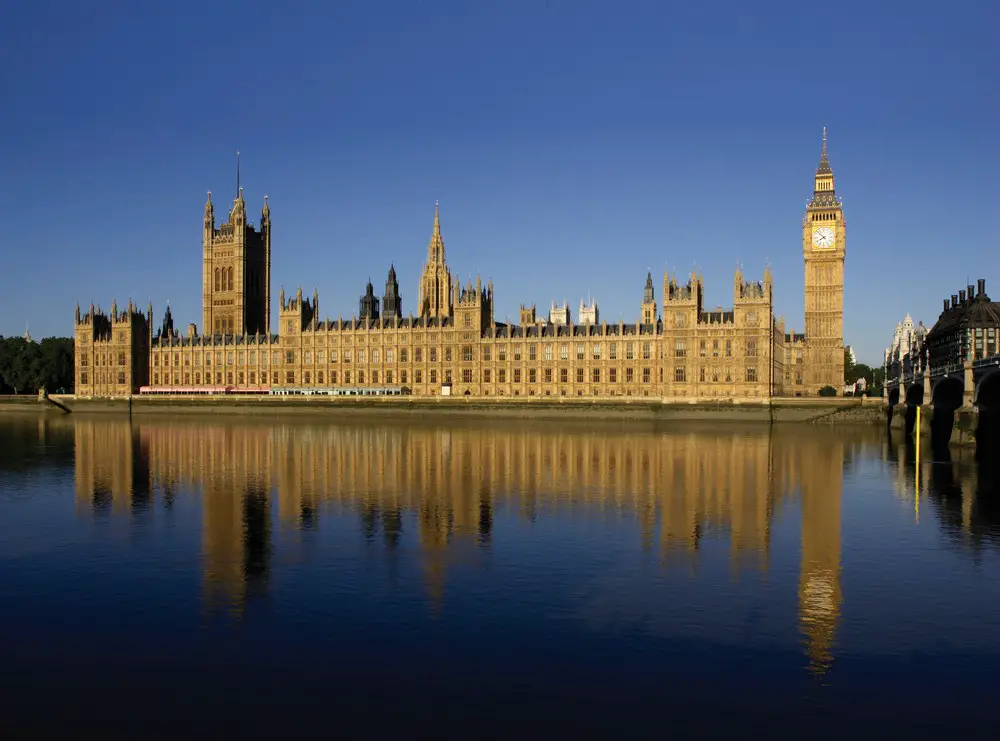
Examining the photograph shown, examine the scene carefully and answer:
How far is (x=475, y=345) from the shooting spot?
13100cm

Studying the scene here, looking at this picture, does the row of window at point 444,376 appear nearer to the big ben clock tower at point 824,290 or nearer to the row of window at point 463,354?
the row of window at point 463,354

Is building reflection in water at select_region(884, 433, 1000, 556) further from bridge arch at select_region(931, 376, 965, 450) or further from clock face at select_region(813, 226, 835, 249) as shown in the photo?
clock face at select_region(813, 226, 835, 249)

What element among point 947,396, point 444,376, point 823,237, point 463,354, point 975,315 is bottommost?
point 947,396

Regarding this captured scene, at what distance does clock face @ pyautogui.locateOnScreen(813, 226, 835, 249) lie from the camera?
134 m

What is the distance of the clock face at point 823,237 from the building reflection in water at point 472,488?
60312 mm

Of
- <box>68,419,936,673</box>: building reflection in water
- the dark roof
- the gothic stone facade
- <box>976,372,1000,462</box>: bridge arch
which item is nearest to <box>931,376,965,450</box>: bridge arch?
<box>976,372,1000,462</box>: bridge arch

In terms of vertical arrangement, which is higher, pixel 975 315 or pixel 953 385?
pixel 975 315

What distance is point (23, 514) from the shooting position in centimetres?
3584

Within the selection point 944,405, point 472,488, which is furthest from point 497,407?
point 472,488

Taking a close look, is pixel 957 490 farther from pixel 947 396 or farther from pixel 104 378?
pixel 104 378

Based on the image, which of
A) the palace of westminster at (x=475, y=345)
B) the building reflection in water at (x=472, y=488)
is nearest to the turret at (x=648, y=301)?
the palace of westminster at (x=475, y=345)

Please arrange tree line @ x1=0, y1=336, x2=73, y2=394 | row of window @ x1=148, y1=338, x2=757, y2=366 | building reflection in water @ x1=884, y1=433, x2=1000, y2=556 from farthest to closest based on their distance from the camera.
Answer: tree line @ x1=0, y1=336, x2=73, y2=394, row of window @ x1=148, y1=338, x2=757, y2=366, building reflection in water @ x1=884, y1=433, x2=1000, y2=556

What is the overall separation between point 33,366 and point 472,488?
132 metres

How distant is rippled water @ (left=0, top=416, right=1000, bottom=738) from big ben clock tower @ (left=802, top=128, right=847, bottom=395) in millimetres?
87858
